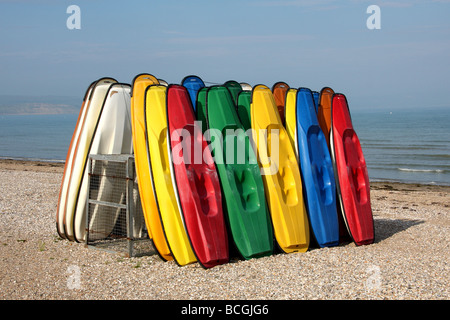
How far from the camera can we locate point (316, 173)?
7.12 m

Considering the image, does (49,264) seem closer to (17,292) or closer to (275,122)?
(17,292)

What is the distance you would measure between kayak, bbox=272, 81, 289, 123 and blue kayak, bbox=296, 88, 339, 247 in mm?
491

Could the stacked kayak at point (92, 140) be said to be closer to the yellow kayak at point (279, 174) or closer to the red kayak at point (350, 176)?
the yellow kayak at point (279, 174)

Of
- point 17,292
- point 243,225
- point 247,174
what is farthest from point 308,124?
point 17,292

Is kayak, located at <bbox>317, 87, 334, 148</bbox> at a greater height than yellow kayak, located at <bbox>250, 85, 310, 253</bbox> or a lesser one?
greater

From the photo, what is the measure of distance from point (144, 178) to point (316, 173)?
2318 millimetres

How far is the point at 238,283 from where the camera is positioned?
5504 mm

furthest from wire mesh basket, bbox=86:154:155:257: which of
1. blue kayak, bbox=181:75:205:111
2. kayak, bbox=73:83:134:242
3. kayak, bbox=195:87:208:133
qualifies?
blue kayak, bbox=181:75:205:111

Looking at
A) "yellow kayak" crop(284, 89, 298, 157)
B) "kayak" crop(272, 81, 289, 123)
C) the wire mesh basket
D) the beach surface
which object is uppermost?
"kayak" crop(272, 81, 289, 123)

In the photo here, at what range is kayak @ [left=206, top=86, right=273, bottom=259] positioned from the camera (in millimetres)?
6379

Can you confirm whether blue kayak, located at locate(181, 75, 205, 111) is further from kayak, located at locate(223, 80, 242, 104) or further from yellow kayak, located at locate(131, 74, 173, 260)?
yellow kayak, located at locate(131, 74, 173, 260)

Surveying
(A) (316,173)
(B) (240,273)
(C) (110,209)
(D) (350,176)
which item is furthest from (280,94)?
(B) (240,273)

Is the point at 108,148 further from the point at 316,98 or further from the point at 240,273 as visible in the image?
the point at 316,98
